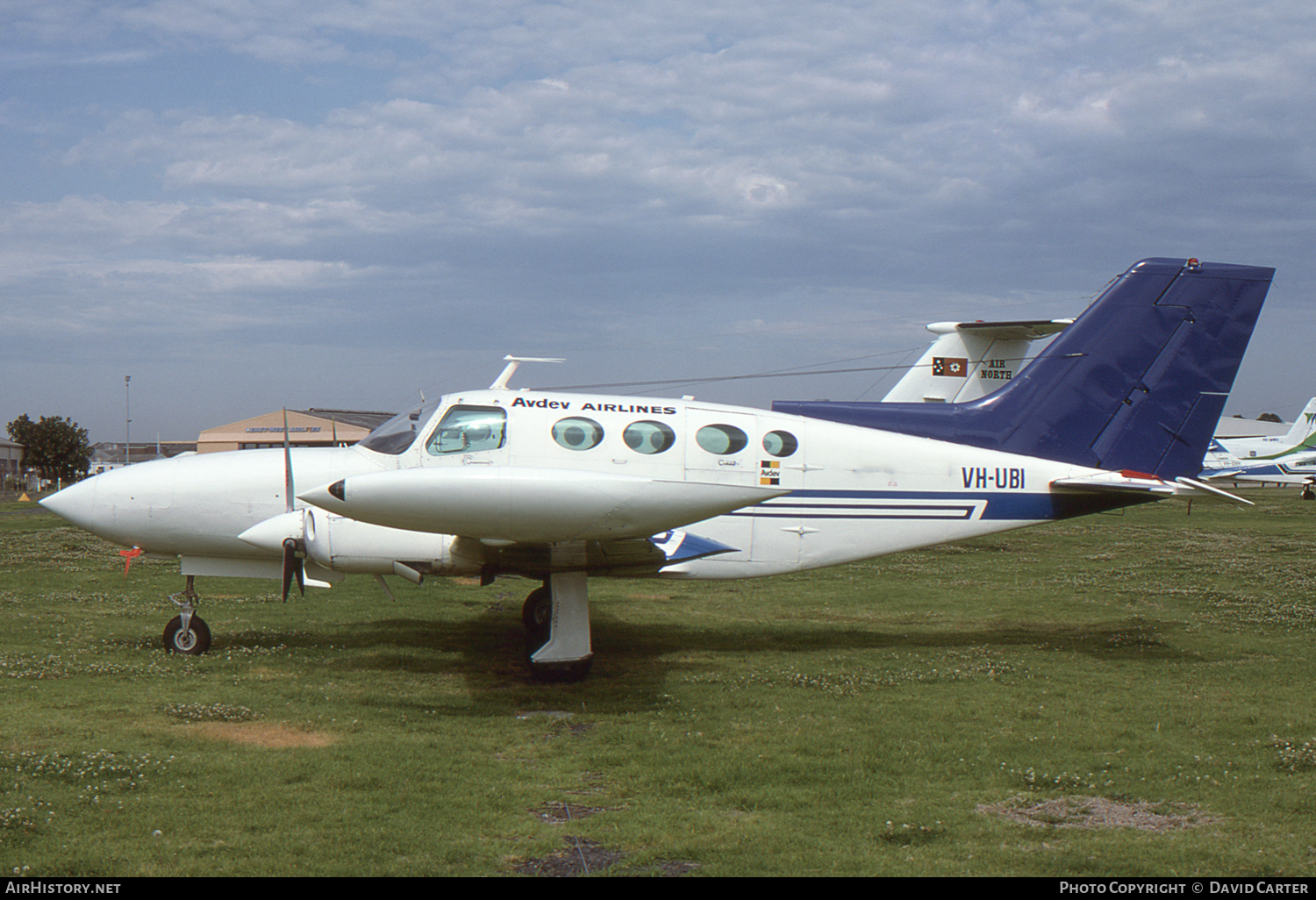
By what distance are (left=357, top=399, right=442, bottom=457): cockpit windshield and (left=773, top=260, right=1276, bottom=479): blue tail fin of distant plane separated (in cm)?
428

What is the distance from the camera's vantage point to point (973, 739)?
753cm

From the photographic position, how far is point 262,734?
24.3ft

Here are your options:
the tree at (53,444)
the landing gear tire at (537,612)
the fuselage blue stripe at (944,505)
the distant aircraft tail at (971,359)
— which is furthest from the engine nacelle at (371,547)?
the tree at (53,444)

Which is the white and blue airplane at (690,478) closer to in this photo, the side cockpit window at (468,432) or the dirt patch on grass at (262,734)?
the side cockpit window at (468,432)

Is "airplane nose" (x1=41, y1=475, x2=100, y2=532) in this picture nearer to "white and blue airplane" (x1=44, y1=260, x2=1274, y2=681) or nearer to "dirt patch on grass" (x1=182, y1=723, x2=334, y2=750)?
"white and blue airplane" (x1=44, y1=260, x2=1274, y2=681)

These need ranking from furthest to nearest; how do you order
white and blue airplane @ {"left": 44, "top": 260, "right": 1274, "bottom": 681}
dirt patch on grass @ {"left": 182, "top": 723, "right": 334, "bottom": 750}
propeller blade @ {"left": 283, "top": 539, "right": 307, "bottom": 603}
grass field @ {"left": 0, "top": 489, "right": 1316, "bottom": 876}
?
propeller blade @ {"left": 283, "top": 539, "right": 307, "bottom": 603}, white and blue airplane @ {"left": 44, "top": 260, "right": 1274, "bottom": 681}, dirt patch on grass @ {"left": 182, "top": 723, "right": 334, "bottom": 750}, grass field @ {"left": 0, "top": 489, "right": 1316, "bottom": 876}

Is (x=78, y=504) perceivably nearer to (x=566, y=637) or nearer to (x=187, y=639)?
(x=187, y=639)

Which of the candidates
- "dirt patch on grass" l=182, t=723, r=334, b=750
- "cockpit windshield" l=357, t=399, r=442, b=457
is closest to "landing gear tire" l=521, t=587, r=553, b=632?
"cockpit windshield" l=357, t=399, r=442, b=457

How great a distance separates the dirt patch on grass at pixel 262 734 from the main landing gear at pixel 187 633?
286 cm

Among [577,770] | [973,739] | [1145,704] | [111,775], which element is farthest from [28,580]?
[1145,704]

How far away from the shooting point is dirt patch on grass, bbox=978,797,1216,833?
18.7 feet

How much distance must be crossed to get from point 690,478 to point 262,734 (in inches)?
193

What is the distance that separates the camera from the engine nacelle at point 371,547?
9742 mm
